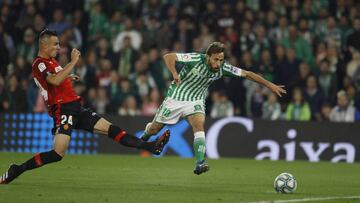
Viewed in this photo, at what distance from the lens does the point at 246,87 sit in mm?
20203

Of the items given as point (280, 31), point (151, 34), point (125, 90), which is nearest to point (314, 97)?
point (280, 31)

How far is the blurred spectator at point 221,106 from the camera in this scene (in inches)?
774

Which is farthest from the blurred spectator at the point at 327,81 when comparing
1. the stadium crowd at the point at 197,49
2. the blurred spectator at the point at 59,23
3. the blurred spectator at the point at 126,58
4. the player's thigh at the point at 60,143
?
the player's thigh at the point at 60,143

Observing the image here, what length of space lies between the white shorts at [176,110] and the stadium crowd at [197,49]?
663cm

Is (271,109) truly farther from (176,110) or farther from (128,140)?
(128,140)

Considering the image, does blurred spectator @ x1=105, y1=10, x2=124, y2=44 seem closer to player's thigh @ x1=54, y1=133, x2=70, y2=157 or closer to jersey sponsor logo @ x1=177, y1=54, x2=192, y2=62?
jersey sponsor logo @ x1=177, y1=54, x2=192, y2=62

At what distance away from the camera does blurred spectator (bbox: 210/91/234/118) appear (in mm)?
19656

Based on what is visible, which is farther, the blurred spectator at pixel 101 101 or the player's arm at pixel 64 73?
the blurred spectator at pixel 101 101

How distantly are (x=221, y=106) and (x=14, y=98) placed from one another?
4732 mm

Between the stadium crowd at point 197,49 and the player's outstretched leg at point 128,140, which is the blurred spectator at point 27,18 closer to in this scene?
the stadium crowd at point 197,49

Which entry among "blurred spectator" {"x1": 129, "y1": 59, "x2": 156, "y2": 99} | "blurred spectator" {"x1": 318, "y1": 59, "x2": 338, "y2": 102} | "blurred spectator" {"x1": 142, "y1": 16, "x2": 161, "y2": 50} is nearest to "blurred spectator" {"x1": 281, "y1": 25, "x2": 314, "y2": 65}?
"blurred spectator" {"x1": 318, "y1": 59, "x2": 338, "y2": 102}

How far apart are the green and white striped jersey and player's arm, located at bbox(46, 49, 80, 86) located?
A: 2.08 metres

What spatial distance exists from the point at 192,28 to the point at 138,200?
12038 millimetres

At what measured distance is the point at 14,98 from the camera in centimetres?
2050
